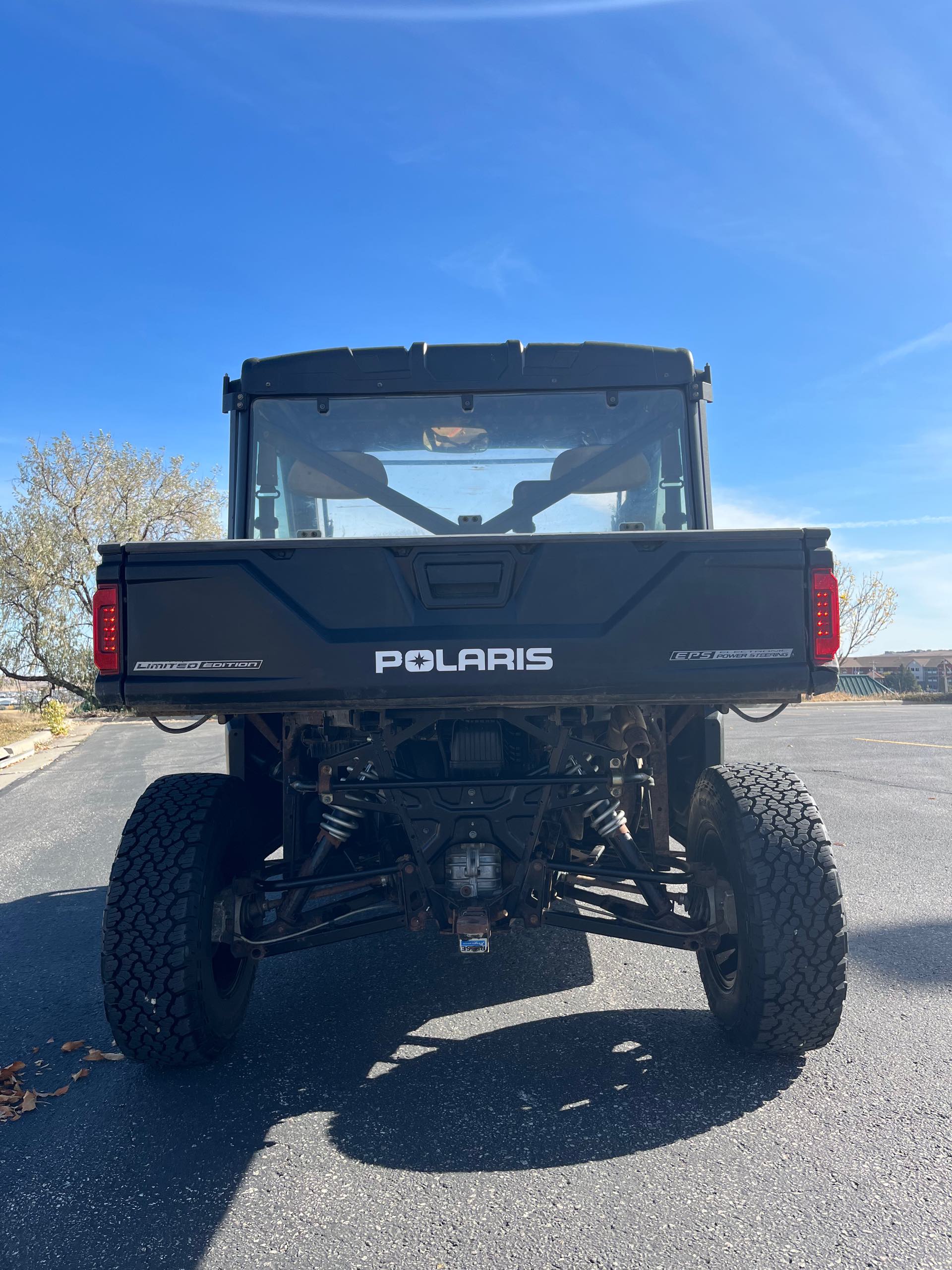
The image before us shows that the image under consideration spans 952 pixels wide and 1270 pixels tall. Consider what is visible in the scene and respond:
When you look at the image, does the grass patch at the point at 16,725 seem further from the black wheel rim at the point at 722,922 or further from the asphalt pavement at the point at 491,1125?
the black wheel rim at the point at 722,922

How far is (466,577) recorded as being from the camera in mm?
3113

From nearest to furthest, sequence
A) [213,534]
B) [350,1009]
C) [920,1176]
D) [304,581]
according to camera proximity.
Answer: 1. [920,1176]
2. [304,581]
3. [350,1009]
4. [213,534]

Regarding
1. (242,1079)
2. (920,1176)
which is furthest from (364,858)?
(920,1176)

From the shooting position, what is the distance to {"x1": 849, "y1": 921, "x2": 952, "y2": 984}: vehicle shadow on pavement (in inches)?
165

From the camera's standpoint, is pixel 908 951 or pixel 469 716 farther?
pixel 908 951

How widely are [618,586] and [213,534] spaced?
1272 inches

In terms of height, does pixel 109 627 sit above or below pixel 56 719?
above

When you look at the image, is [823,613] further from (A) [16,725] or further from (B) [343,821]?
(A) [16,725]

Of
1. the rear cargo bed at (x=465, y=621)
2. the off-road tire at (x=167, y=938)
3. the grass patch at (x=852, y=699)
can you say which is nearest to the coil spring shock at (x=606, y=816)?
the rear cargo bed at (x=465, y=621)

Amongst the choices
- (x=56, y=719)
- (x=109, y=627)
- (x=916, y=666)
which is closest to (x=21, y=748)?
(x=56, y=719)

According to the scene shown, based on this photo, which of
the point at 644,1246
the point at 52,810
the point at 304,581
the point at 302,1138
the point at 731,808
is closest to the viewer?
the point at 644,1246

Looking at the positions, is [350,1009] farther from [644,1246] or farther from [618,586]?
[618,586]

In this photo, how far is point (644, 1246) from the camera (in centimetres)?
225

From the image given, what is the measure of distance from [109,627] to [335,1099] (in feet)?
5.81
